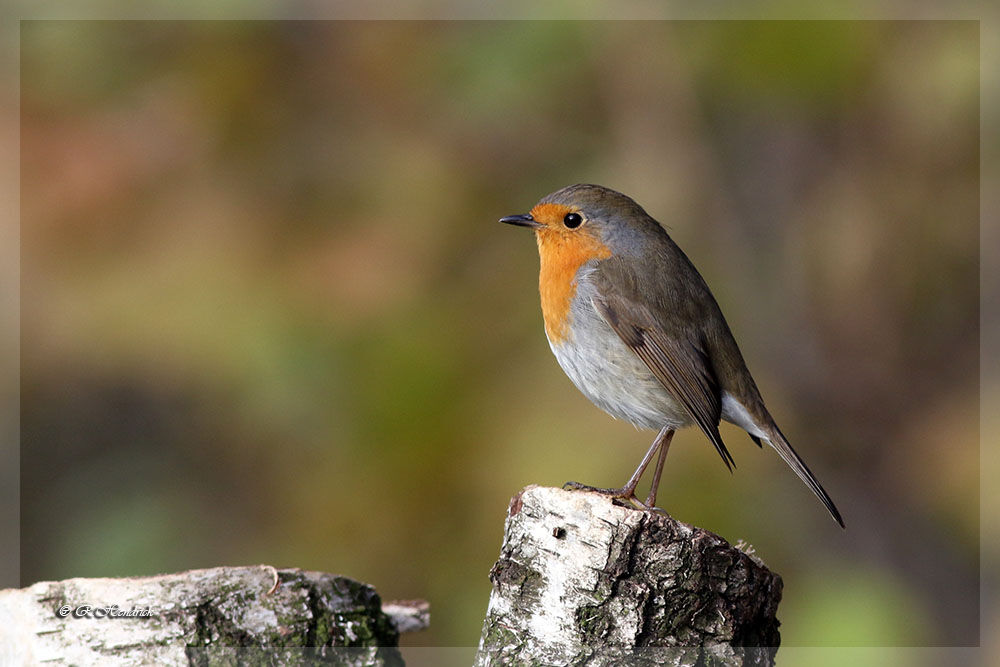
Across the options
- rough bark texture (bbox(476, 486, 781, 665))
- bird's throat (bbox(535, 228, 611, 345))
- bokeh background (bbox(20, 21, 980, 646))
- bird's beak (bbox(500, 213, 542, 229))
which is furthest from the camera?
bokeh background (bbox(20, 21, 980, 646))

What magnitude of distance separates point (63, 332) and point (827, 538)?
12.2 ft

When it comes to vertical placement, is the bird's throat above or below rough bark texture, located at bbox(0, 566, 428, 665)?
above

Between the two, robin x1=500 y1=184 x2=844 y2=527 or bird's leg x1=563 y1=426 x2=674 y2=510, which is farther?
robin x1=500 y1=184 x2=844 y2=527

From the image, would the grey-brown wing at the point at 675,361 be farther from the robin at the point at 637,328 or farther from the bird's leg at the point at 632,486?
the bird's leg at the point at 632,486

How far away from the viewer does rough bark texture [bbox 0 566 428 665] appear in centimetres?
239

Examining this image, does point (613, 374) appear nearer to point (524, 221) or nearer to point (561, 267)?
point (561, 267)

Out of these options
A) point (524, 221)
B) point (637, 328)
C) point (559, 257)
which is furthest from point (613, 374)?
point (524, 221)

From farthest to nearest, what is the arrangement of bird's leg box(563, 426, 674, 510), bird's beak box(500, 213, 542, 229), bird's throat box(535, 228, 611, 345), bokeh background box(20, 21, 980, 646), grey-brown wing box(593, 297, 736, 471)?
1. bokeh background box(20, 21, 980, 646)
2. bird's beak box(500, 213, 542, 229)
3. bird's throat box(535, 228, 611, 345)
4. grey-brown wing box(593, 297, 736, 471)
5. bird's leg box(563, 426, 674, 510)

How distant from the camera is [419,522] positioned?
474 centimetres

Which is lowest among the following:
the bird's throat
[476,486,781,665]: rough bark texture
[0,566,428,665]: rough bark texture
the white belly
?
[0,566,428,665]: rough bark texture

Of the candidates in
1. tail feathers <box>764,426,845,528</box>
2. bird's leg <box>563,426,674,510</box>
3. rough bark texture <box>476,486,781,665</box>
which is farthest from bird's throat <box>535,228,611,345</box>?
rough bark texture <box>476,486,781,665</box>

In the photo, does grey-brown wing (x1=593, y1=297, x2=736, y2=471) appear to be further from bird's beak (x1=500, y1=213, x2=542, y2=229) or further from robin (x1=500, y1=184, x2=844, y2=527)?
bird's beak (x1=500, y1=213, x2=542, y2=229)

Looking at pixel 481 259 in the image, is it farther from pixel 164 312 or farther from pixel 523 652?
pixel 523 652

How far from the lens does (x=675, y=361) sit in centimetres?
343
